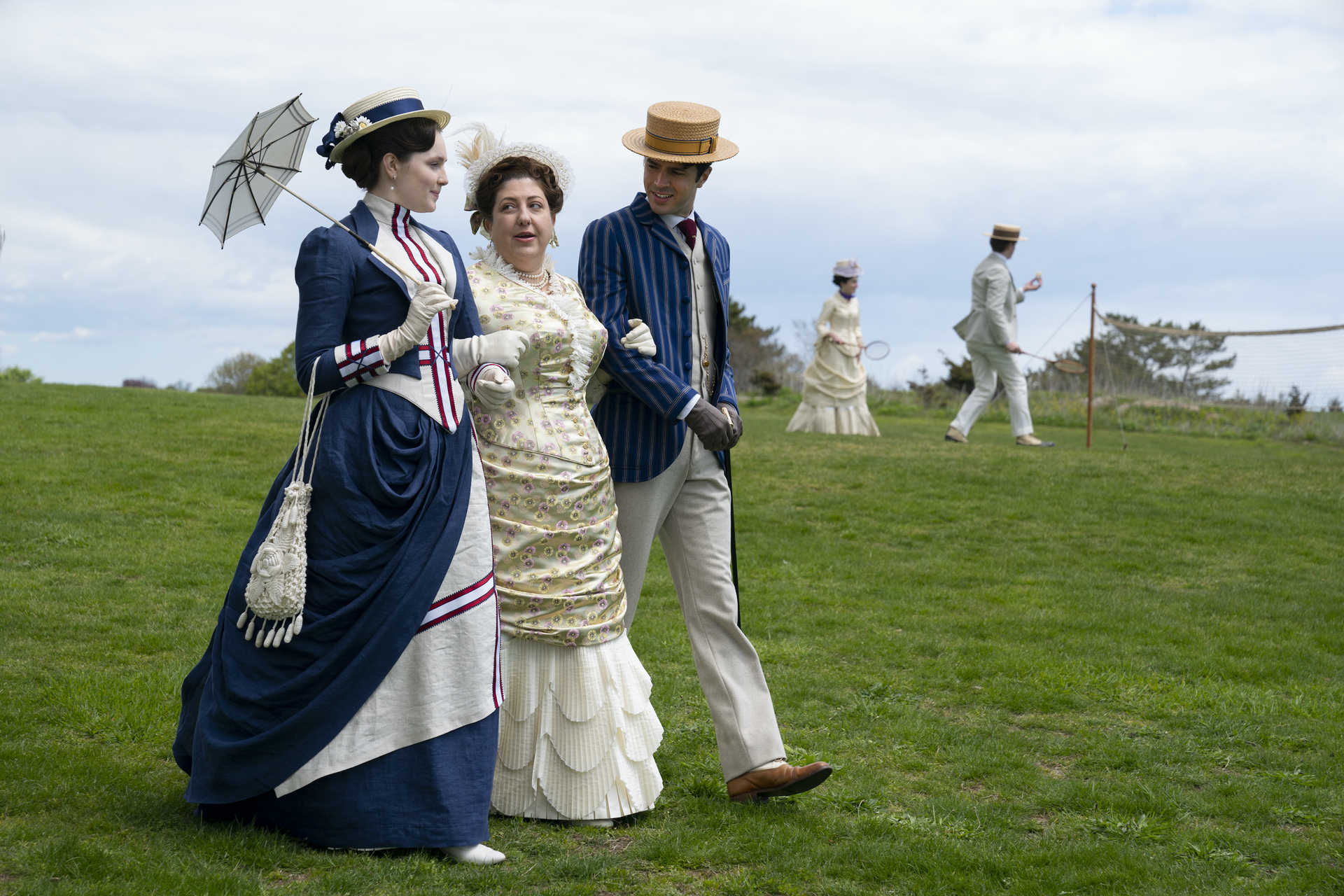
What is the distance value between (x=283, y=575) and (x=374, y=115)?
1.37 metres

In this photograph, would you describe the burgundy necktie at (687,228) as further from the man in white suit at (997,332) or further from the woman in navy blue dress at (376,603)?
the man in white suit at (997,332)

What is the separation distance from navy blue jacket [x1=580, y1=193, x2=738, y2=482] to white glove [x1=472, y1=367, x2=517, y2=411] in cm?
47

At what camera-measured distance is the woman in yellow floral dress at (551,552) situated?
3799 millimetres

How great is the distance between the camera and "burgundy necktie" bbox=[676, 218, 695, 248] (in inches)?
165

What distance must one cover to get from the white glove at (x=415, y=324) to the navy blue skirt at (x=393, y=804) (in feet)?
3.68

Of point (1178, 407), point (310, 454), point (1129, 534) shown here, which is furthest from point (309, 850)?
point (1178, 407)

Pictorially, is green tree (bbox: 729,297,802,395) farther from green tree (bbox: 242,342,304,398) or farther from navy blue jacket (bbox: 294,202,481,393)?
navy blue jacket (bbox: 294,202,481,393)

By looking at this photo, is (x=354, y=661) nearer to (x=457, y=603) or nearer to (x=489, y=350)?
(x=457, y=603)

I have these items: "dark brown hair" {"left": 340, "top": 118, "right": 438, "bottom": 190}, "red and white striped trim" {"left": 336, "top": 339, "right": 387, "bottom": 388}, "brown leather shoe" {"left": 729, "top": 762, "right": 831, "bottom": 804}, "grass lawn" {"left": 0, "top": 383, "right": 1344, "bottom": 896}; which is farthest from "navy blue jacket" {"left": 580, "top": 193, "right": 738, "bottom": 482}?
"grass lawn" {"left": 0, "top": 383, "right": 1344, "bottom": 896}

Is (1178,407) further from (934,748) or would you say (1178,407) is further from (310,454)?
(310,454)

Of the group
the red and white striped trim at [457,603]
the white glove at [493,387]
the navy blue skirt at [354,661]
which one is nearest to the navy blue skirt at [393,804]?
the navy blue skirt at [354,661]

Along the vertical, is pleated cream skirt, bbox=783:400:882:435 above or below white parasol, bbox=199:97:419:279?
below

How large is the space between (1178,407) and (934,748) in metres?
15.5

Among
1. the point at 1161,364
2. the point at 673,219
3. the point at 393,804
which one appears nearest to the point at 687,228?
the point at 673,219
